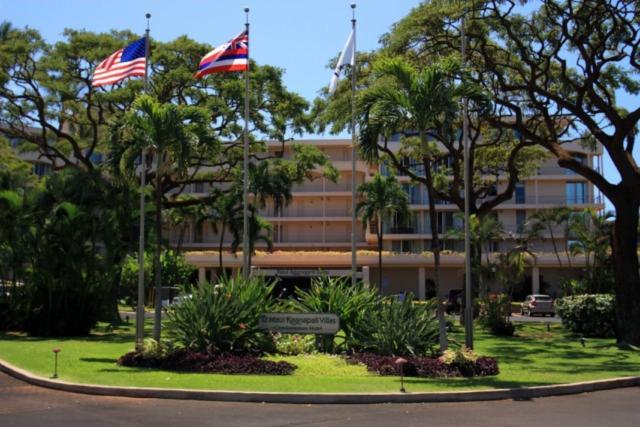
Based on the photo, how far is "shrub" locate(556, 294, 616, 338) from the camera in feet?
87.5

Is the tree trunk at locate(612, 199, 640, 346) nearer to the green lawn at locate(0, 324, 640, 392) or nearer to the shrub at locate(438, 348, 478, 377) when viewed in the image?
the green lawn at locate(0, 324, 640, 392)

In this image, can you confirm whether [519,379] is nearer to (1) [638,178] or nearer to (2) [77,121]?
(1) [638,178]

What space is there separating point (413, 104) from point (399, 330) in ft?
17.5

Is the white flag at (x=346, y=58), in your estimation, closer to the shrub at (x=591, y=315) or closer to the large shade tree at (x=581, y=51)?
the large shade tree at (x=581, y=51)

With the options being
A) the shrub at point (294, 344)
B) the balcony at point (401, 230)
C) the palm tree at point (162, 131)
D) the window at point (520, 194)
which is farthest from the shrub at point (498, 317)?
the window at point (520, 194)

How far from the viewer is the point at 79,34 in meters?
33.4

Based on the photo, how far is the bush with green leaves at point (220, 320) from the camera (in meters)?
16.2

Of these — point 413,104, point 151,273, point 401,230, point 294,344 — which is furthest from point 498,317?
point 401,230

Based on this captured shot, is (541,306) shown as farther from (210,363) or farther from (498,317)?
(210,363)

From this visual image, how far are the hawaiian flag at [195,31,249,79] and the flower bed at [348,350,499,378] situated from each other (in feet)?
35.9

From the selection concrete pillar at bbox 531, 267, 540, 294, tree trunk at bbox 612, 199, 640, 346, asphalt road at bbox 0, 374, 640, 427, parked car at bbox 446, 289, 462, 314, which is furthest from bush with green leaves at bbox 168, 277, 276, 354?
concrete pillar at bbox 531, 267, 540, 294

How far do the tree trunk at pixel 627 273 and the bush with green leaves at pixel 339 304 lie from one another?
9.42m

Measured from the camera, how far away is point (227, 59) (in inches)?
861

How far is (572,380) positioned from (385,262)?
153 feet
